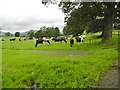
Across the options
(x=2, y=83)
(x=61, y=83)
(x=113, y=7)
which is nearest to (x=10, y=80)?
(x=2, y=83)

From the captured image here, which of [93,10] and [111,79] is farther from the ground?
[93,10]

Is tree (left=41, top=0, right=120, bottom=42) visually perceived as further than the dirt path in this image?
Yes

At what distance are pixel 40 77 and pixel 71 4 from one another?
25.8 meters

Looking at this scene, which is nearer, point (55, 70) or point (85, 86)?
point (85, 86)

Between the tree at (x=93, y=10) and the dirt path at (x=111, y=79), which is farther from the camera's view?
the tree at (x=93, y=10)

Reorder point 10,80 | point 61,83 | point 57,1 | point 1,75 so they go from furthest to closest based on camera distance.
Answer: point 57,1, point 1,75, point 10,80, point 61,83

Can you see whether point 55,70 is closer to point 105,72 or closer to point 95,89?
point 105,72

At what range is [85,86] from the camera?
11492 mm

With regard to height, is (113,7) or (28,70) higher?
(113,7)

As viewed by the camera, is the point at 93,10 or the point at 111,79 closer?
the point at 111,79

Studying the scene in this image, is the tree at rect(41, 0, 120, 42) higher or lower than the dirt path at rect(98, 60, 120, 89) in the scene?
higher

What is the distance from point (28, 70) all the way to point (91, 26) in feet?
147

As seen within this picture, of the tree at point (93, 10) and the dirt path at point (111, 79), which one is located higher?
the tree at point (93, 10)

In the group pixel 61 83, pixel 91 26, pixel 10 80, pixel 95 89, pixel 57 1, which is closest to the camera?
pixel 95 89
